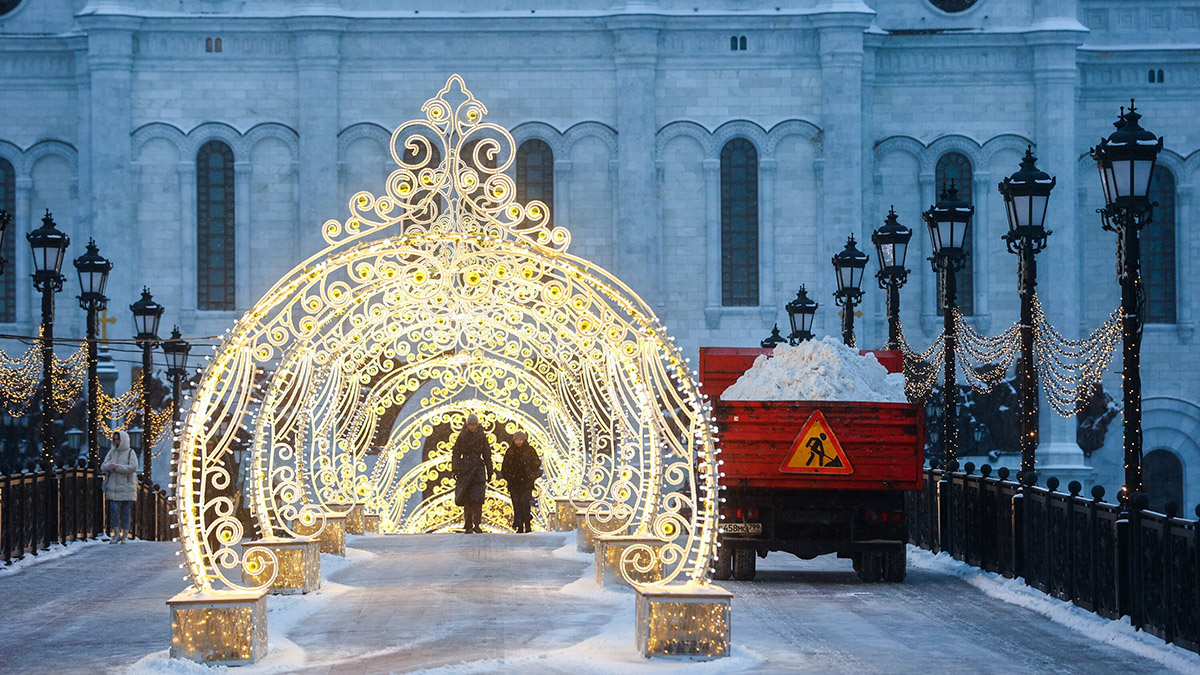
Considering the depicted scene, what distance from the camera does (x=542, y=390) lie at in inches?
970

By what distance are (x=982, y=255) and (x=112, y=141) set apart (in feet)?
74.5

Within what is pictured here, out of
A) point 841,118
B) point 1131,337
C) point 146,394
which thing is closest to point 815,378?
point 1131,337

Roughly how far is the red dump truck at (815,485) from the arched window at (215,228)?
30.3m

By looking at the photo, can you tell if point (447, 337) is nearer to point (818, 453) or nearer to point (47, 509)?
point (818, 453)

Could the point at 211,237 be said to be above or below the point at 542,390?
above

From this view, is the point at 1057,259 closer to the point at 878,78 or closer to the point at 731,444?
the point at 878,78

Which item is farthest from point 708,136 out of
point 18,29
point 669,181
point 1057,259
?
point 18,29

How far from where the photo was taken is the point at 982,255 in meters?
47.5

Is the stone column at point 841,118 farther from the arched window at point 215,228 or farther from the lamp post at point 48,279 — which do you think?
the lamp post at point 48,279

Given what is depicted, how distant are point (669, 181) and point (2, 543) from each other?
91.6 feet

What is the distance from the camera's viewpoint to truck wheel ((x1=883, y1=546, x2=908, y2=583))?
1820cm

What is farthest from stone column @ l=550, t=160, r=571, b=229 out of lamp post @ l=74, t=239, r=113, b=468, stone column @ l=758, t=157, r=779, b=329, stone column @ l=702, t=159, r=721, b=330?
lamp post @ l=74, t=239, r=113, b=468

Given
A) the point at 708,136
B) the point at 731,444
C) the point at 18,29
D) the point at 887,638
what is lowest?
the point at 887,638

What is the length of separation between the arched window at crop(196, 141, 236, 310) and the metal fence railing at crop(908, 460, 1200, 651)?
93.6 ft
